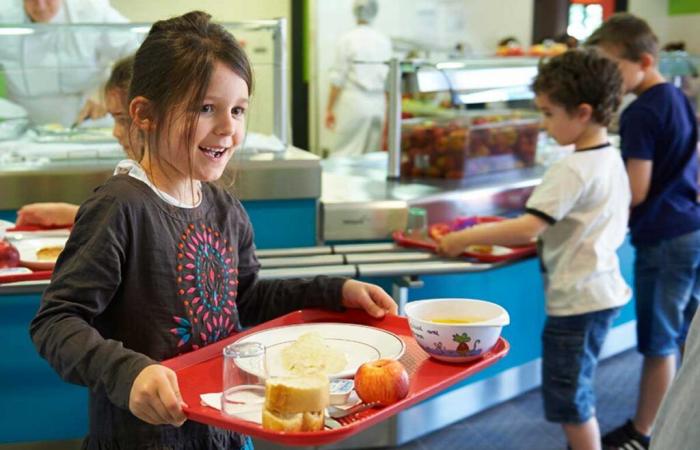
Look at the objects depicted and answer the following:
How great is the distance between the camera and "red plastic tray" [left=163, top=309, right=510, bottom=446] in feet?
2.89

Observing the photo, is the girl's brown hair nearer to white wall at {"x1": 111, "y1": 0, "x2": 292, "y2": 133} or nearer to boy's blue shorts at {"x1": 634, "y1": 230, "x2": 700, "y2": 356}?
white wall at {"x1": 111, "y1": 0, "x2": 292, "y2": 133}

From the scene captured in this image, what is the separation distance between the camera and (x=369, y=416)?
92 centimetres

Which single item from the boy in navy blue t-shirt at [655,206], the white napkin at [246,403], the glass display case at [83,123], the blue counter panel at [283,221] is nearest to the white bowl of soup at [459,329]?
the white napkin at [246,403]

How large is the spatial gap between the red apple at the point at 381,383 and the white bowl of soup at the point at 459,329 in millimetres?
114

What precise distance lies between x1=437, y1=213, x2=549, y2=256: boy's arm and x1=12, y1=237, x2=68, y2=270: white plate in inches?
34.5

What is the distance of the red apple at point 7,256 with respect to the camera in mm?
1649

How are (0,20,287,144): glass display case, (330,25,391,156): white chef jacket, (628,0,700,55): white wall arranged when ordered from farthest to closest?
1. (628,0,700,55): white wall
2. (330,25,391,156): white chef jacket
3. (0,20,287,144): glass display case

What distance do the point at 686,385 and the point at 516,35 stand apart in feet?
19.3

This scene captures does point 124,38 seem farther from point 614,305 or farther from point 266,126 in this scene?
point 614,305

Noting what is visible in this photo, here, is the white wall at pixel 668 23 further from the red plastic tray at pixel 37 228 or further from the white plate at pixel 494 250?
the red plastic tray at pixel 37 228

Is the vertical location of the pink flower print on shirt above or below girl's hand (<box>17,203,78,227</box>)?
above

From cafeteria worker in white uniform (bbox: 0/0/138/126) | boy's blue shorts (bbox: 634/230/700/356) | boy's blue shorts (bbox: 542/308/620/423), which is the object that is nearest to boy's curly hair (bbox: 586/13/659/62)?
boy's blue shorts (bbox: 634/230/700/356)

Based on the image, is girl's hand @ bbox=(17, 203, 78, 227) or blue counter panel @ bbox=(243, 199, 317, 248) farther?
blue counter panel @ bbox=(243, 199, 317, 248)

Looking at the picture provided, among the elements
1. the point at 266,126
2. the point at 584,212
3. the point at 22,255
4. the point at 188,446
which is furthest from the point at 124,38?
the point at 188,446
